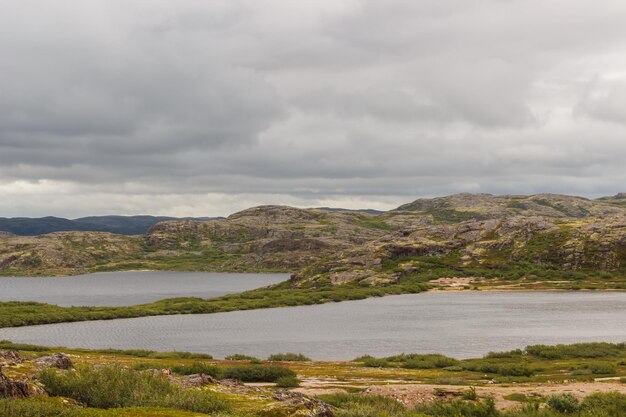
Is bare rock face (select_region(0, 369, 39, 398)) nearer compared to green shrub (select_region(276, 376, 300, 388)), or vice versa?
bare rock face (select_region(0, 369, 39, 398))

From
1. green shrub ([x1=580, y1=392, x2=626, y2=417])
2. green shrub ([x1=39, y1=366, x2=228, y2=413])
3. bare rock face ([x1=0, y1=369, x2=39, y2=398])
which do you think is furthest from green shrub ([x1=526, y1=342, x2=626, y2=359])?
bare rock face ([x1=0, y1=369, x2=39, y2=398])

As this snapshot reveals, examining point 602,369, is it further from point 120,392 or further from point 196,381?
point 120,392

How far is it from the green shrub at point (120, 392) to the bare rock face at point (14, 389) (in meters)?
1.81

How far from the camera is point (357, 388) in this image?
36906 mm

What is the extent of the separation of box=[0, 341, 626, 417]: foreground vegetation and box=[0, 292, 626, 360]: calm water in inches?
457

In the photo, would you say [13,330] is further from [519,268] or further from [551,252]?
[551,252]

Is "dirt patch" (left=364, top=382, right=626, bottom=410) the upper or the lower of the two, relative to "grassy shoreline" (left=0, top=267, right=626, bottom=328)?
upper

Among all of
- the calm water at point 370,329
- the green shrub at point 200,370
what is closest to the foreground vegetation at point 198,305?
the calm water at point 370,329

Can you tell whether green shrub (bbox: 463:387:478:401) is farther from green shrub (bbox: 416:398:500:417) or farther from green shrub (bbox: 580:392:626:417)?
green shrub (bbox: 580:392:626:417)

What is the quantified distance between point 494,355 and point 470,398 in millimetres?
28185

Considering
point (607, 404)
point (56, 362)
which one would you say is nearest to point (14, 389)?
point (56, 362)

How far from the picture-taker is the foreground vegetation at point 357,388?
21172 millimetres

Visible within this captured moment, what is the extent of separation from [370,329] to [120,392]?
70.2m

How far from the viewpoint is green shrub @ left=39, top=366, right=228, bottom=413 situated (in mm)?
21391
